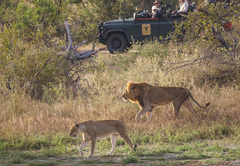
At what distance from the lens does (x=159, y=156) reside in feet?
19.8

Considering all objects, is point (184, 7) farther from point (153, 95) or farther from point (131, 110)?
point (153, 95)

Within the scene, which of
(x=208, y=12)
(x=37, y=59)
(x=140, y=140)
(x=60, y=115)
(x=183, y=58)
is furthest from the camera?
(x=183, y=58)

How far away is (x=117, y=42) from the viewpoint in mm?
16484

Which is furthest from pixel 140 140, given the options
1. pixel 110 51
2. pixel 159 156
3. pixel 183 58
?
pixel 110 51

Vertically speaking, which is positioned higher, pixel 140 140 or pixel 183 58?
pixel 183 58

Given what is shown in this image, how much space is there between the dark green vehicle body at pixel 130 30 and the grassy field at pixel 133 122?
10.5 ft

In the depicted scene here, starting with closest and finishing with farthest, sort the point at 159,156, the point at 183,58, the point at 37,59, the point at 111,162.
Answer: the point at 111,162
the point at 159,156
the point at 37,59
the point at 183,58

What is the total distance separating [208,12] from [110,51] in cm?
775

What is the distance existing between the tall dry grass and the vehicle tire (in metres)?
4.51

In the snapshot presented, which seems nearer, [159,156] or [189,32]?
[159,156]

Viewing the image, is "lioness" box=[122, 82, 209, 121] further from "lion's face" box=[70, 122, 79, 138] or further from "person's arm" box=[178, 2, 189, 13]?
"person's arm" box=[178, 2, 189, 13]

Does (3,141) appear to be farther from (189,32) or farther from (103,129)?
(189,32)

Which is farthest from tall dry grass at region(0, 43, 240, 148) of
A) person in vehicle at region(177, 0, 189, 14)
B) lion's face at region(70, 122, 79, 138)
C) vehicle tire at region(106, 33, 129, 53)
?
vehicle tire at region(106, 33, 129, 53)

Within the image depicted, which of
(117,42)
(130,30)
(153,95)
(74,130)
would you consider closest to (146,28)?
(130,30)
